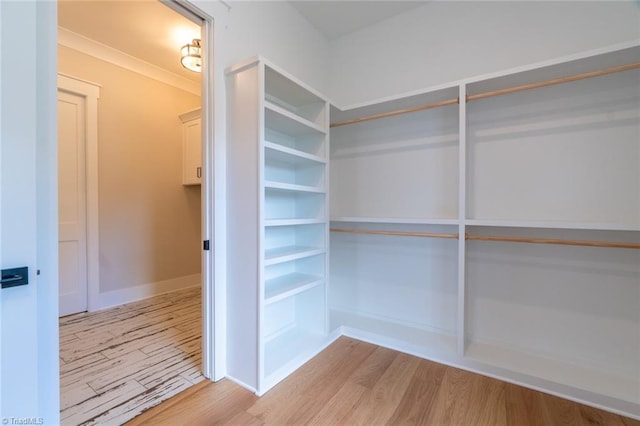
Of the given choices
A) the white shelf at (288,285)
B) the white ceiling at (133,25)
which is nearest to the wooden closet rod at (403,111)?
the white shelf at (288,285)

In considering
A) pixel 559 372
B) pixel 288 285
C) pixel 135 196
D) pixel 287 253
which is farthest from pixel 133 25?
pixel 559 372

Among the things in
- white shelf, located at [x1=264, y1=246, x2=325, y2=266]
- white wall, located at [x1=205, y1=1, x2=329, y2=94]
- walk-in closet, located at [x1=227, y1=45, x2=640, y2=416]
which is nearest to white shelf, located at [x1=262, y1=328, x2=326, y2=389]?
walk-in closet, located at [x1=227, y1=45, x2=640, y2=416]

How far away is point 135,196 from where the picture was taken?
334 centimetres

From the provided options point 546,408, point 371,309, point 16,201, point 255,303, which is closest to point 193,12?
point 16,201

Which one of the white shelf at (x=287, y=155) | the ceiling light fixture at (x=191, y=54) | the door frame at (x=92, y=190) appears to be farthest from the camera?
the door frame at (x=92, y=190)

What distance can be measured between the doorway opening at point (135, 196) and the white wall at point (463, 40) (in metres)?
1.47

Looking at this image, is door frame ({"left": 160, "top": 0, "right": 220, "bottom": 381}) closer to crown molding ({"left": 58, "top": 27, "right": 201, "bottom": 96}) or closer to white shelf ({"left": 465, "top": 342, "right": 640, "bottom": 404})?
white shelf ({"left": 465, "top": 342, "right": 640, "bottom": 404})

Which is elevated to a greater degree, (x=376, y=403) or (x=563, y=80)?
(x=563, y=80)

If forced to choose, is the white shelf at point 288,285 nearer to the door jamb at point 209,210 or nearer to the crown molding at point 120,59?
the door jamb at point 209,210

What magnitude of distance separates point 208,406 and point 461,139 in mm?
2292

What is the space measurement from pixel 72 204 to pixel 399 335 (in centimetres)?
345

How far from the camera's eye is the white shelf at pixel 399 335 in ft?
6.72

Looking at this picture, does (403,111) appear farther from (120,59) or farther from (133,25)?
(120,59)

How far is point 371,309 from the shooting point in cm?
262
